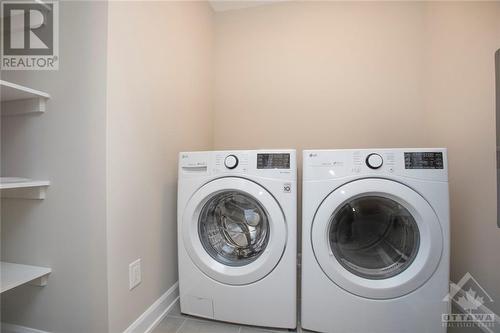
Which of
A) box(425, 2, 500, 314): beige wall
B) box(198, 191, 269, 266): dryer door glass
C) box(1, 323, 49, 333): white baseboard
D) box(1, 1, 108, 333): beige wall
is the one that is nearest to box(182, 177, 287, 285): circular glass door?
box(198, 191, 269, 266): dryer door glass

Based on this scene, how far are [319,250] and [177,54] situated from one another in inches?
52.7

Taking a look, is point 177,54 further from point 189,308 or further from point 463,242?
point 463,242

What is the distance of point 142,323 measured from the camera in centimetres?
101

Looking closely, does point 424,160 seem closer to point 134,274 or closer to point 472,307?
point 472,307

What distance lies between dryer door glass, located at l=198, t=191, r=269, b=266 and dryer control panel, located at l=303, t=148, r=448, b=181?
0.34 metres

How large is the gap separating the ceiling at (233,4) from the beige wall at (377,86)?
0.04 meters

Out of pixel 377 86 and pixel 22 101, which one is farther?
pixel 377 86

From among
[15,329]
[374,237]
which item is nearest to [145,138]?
[15,329]

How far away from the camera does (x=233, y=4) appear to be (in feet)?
5.76

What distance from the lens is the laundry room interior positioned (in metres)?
0.87

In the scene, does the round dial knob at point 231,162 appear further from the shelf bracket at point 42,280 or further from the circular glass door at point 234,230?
the shelf bracket at point 42,280

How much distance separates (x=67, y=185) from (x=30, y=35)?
0.71 metres

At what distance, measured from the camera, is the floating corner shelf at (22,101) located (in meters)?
0.86

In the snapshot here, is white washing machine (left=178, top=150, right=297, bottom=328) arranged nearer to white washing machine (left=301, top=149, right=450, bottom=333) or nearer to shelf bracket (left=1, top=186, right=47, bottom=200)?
white washing machine (left=301, top=149, right=450, bottom=333)
